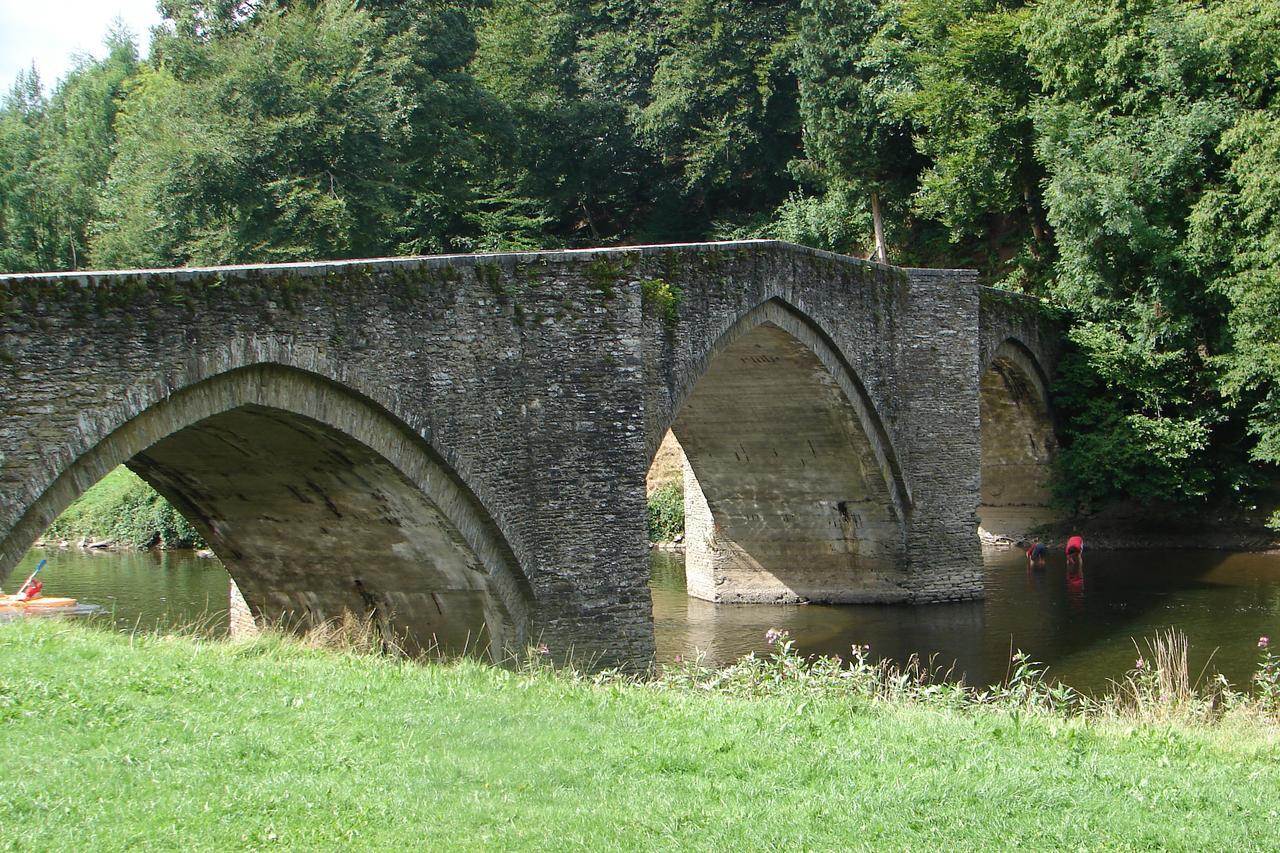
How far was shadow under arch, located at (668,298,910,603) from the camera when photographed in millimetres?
18859

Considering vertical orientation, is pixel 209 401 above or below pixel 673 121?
below

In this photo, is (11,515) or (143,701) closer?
(143,701)

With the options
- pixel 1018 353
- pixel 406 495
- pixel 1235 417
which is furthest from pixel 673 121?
pixel 406 495

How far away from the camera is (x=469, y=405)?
12.1m

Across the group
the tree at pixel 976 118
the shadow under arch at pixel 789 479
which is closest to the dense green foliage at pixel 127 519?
the shadow under arch at pixel 789 479

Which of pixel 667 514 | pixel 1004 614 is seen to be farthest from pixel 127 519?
pixel 1004 614

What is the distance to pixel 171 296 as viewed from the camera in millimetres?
9492

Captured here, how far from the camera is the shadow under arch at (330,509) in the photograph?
10727mm

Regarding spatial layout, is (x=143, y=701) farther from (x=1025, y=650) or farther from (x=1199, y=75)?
(x=1199, y=75)

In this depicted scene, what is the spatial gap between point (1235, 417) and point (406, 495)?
19.2m

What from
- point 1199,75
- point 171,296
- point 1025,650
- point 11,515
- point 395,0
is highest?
point 395,0

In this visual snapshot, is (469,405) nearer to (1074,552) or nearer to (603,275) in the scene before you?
(603,275)

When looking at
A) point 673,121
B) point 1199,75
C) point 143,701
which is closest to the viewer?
point 143,701

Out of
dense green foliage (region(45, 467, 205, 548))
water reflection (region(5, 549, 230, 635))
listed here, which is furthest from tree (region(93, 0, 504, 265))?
water reflection (region(5, 549, 230, 635))
